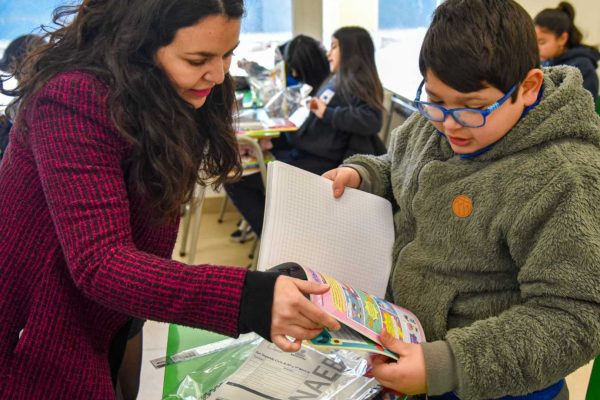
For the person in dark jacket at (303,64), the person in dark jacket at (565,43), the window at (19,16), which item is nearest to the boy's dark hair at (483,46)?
the person in dark jacket at (303,64)

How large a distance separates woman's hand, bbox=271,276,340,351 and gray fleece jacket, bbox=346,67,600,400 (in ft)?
0.55

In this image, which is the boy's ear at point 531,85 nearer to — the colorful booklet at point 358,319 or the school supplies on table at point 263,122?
the colorful booklet at point 358,319

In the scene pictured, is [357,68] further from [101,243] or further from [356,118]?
[101,243]

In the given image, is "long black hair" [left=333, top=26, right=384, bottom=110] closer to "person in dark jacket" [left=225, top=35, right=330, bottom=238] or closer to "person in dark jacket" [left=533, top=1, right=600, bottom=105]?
"person in dark jacket" [left=225, top=35, right=330, bottom=238]

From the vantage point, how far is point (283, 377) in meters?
0.94

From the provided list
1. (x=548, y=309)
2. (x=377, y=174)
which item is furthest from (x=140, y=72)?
(x=548, y=309)

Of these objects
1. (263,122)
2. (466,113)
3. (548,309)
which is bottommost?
(263,122)

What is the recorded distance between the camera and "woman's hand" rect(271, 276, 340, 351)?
2.17 ft

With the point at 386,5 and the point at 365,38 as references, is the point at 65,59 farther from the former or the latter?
the point at 386,5

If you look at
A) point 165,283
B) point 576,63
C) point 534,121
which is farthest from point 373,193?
point 576,63

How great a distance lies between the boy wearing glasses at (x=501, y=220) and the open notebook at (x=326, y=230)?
12 centimetres

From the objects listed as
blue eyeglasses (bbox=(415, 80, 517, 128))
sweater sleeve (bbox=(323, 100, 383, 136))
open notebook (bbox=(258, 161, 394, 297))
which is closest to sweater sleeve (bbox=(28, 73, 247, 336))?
open notebook (bbox=(258, 161, 394, 297))

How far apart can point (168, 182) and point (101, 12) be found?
0.87ft

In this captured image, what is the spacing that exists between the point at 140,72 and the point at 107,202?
0.20m
